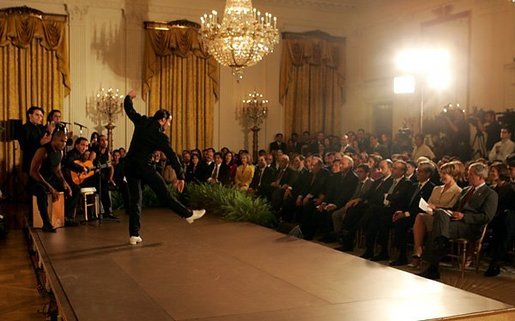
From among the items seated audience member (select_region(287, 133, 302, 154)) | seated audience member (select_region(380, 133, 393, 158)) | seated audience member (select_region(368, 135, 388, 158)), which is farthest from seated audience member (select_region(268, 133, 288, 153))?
seated audience member (select_region(380, 133, 393, 158))

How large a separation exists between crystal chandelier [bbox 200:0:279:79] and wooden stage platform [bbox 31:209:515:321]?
3.98 metres

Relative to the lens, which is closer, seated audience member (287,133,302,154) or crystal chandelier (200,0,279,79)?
crystal chandelier (200,0,279,79)

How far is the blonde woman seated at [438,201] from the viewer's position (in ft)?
23.1

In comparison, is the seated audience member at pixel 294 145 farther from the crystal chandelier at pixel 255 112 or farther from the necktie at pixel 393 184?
the necktie at pixel 393 184

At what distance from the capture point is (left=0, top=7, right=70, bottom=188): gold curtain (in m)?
13.6

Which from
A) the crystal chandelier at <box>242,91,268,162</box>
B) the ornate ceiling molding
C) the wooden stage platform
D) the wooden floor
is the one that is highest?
the ornate ceiling molding

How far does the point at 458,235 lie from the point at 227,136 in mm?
9876

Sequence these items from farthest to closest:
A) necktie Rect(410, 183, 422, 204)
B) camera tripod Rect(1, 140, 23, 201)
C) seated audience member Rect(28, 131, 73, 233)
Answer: camera tripod Rect(1, 140, 23, 201) < seated audience member Rect(28, 131, 73, 233) < necktie Rect(410, 183, 422, 204)

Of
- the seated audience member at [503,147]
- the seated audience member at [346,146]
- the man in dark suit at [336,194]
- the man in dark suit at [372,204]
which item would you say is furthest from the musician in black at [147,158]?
the seated audience member at [346,146]

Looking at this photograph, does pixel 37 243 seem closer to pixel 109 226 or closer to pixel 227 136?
pixel 109 226

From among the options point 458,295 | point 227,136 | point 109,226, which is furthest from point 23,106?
point 458,295

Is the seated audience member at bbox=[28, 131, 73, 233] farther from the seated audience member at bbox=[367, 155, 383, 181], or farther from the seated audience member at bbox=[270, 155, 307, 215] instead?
the seated audience member at bbox=[367, 155, 383, 181]

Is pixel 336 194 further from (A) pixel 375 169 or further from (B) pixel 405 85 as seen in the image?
(B) pixel 405 85

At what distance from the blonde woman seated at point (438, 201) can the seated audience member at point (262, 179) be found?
12.3 ft
